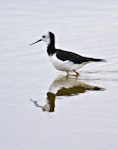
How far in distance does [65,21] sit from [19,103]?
24.3 ft

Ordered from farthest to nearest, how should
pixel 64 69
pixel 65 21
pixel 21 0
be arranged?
pixel 21 0 → pixel 65 21 → pixel 64 69

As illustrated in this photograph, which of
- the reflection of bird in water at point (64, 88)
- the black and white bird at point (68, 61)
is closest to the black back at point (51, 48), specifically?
the black and white bird at point (68, 61)

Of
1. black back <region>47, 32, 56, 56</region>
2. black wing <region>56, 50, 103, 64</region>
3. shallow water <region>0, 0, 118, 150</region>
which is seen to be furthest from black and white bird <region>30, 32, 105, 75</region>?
black back <region>47, 32, 56, 56</region>

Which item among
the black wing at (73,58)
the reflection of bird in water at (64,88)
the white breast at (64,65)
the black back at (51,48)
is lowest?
the reflection of bird in water at (64,88)

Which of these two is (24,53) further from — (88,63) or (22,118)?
(22,118)

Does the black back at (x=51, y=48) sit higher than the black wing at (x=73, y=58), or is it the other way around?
the black back at (x=51, y=48)

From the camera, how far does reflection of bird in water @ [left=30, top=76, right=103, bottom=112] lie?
35.3ft

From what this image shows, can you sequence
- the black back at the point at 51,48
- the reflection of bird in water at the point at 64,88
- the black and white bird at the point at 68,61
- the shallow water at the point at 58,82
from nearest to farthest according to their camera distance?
the shallow water at the point at 58,82 → the reflection of bird in water at the point at 64,88 → the black and white bird at the point at 68,61 → the black back at the point at 51,48

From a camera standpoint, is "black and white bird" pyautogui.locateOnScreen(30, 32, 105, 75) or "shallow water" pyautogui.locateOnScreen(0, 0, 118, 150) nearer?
"shallow water" pyautogui.locateOnScreen(0, 0, 118, 150)

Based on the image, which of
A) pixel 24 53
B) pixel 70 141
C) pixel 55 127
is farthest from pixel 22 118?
pixel 24 53

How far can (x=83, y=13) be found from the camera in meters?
18.6

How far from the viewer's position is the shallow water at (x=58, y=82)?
29.1 feet

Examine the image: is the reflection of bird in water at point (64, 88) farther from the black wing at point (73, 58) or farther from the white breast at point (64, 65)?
the black wing at point (73, 58)

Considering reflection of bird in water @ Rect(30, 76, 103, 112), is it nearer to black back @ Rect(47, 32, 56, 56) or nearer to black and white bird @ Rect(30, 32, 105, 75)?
black and white bird @ Rect(30, 32, 105, 75)
